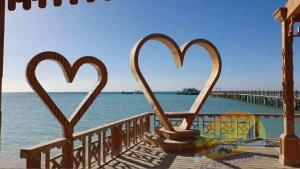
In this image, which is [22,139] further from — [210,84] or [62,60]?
[62,60]

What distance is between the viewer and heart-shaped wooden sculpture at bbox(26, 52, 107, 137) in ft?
Answer: 17.1

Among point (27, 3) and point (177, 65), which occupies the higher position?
point (27, 3)

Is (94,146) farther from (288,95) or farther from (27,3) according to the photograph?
(288,95)

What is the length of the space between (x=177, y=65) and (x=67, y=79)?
13.7ft

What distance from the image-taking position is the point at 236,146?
8.87 metres

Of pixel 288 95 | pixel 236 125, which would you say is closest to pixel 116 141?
pixel 288 95

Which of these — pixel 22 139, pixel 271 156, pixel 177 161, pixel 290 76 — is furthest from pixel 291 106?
pixel 22 139

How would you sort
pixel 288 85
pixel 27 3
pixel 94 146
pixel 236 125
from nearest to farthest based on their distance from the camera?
pixel 27 3 < pixel 94 146 < pixel 288 85 < pixel 236 125

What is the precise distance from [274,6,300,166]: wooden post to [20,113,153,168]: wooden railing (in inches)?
157

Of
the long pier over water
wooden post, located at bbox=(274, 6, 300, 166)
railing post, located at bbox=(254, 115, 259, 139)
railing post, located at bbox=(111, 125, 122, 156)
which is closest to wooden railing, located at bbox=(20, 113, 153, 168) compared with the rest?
railing post, located at bbox=(111, 125, 122, 156)

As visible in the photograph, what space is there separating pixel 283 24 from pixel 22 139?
20712 millimetres

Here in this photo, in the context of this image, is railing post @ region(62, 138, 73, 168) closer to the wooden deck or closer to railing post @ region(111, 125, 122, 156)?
the wooden deck

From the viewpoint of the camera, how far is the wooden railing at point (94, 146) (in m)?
4.55

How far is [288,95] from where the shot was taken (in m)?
6.92
